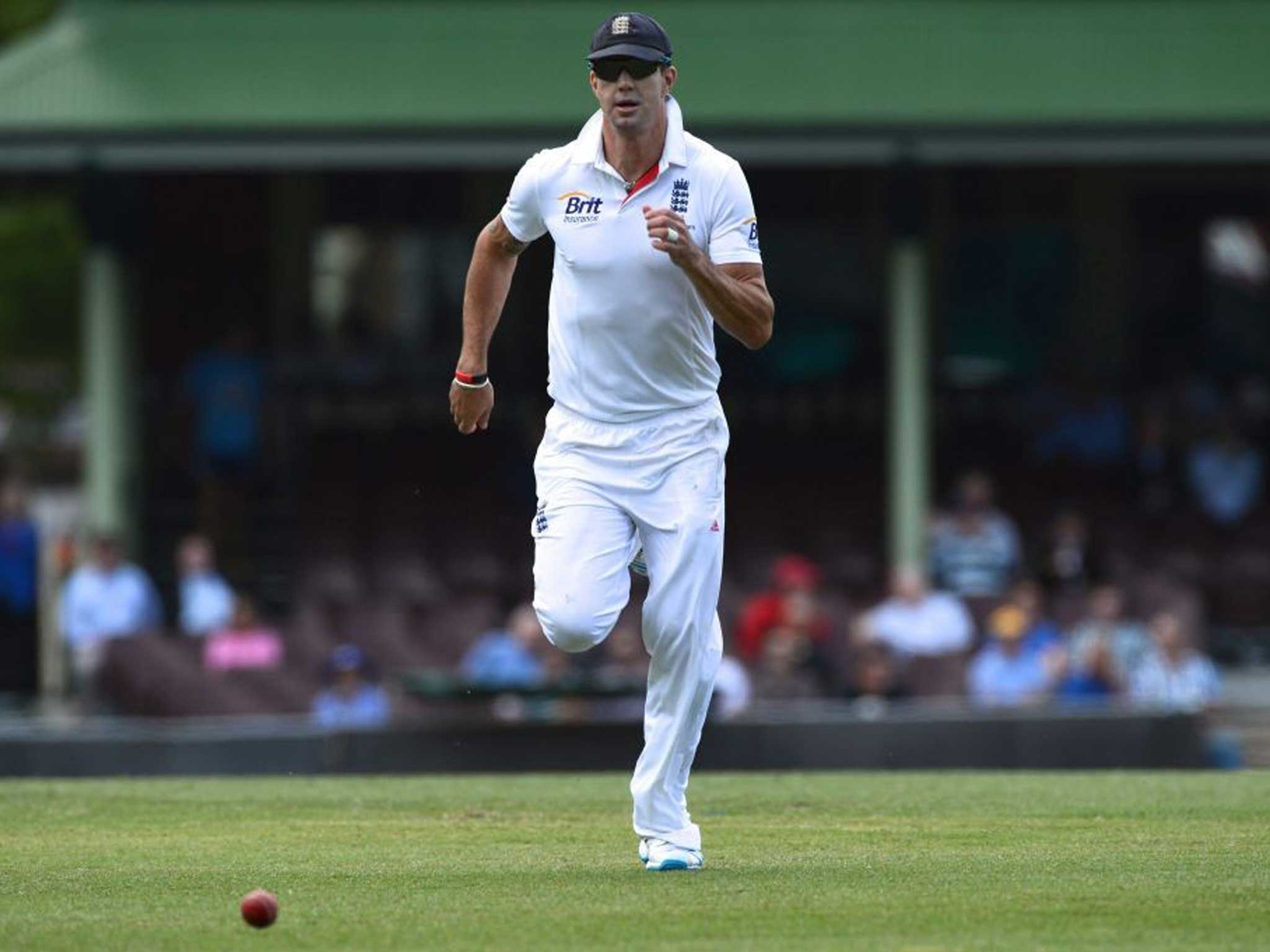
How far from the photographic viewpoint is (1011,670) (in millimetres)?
16141

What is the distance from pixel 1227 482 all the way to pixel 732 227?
13221mm

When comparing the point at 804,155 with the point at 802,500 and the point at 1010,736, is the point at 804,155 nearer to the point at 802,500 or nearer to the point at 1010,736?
the point at 802,500

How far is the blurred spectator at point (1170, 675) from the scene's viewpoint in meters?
15.9

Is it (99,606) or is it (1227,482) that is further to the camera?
(1227,482)

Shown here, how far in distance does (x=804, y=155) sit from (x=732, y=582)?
9.91 ft

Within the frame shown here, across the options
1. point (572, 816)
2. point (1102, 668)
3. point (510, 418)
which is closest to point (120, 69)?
point (510, 418)

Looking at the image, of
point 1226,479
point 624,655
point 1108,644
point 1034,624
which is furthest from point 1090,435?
point 624,655

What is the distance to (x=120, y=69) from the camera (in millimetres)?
19641

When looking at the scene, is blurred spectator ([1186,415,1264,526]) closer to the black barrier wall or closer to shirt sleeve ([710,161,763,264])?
the black barrier wall

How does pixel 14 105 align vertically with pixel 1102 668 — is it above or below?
above

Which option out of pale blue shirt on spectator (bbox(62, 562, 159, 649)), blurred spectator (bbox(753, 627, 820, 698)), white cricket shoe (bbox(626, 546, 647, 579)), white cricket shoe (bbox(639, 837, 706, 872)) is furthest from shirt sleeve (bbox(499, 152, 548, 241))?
pale blue shirt on spectator (bbox(62, 562, 159, 649))

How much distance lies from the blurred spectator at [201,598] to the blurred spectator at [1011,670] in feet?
16.3

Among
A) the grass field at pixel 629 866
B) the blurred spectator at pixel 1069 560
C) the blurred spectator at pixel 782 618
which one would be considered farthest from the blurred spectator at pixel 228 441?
the grass field at pixel 629 866

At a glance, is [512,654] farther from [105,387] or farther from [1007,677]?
[105,387]
